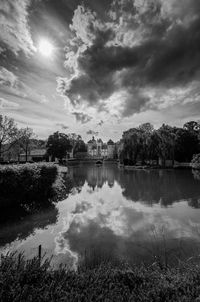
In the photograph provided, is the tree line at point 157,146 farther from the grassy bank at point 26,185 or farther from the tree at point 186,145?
the grassy bank at point 26,185

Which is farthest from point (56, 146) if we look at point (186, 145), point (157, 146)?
point (186, 145)

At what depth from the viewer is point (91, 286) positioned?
8.55 ft

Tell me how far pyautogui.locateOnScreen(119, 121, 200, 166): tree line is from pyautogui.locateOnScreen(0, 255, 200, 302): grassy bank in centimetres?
3939

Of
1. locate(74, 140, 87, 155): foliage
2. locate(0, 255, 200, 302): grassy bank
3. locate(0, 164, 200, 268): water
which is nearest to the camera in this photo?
locate(0, 255, 200, 302): grassy bank

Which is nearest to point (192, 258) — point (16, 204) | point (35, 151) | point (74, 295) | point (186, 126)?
point (74, 295)

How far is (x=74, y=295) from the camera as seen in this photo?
2373 mm

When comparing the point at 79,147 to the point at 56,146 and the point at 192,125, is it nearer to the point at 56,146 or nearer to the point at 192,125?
the point at 56,146

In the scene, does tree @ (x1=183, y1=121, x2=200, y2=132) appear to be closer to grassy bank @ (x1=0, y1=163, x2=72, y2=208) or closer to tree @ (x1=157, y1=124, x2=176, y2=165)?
tree @ (x1=157, y1=124, x2=176, y2=165)

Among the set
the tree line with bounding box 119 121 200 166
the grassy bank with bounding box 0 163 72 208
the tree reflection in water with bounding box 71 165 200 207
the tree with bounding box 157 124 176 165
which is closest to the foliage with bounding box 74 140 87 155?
the tree line with bounding box 119 121 200 166

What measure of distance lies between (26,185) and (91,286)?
24.7 feet

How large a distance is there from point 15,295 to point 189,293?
2.42 meters

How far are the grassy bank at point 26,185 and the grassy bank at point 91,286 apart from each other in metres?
5.59

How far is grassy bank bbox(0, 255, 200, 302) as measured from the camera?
2297 mm

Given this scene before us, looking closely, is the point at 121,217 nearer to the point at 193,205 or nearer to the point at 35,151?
the point at 193,205
